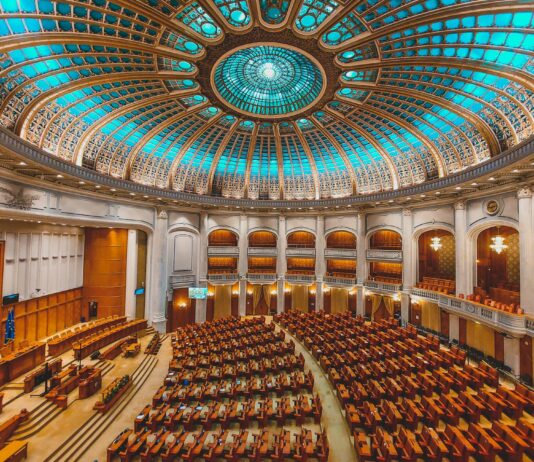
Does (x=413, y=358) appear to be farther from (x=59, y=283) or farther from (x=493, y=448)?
(x=59, y=283)

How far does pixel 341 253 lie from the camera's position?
23.2 meters

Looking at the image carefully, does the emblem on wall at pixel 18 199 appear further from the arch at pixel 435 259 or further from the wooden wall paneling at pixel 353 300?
the arch at pixel 435 259

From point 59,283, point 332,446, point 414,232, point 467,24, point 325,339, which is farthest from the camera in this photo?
point 414,232

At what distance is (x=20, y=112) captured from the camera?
38.4 ft

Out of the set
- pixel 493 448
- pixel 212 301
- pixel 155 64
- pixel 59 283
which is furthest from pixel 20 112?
pixel 493 448

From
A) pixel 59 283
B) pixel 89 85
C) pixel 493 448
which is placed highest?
pixel 89 85

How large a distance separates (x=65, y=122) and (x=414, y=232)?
21626mm

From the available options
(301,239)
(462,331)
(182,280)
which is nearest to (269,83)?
(301,239)

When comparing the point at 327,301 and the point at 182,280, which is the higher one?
the point at 182,280

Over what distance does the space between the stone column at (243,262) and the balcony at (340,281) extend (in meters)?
6.82

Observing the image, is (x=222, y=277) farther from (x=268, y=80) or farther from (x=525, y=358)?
(x=525, y=358)

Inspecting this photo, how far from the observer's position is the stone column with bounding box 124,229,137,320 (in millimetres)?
20078

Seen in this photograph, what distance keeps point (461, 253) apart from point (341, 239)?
1001 cm

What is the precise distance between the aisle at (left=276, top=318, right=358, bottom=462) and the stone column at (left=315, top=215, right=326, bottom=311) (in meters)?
9.34
